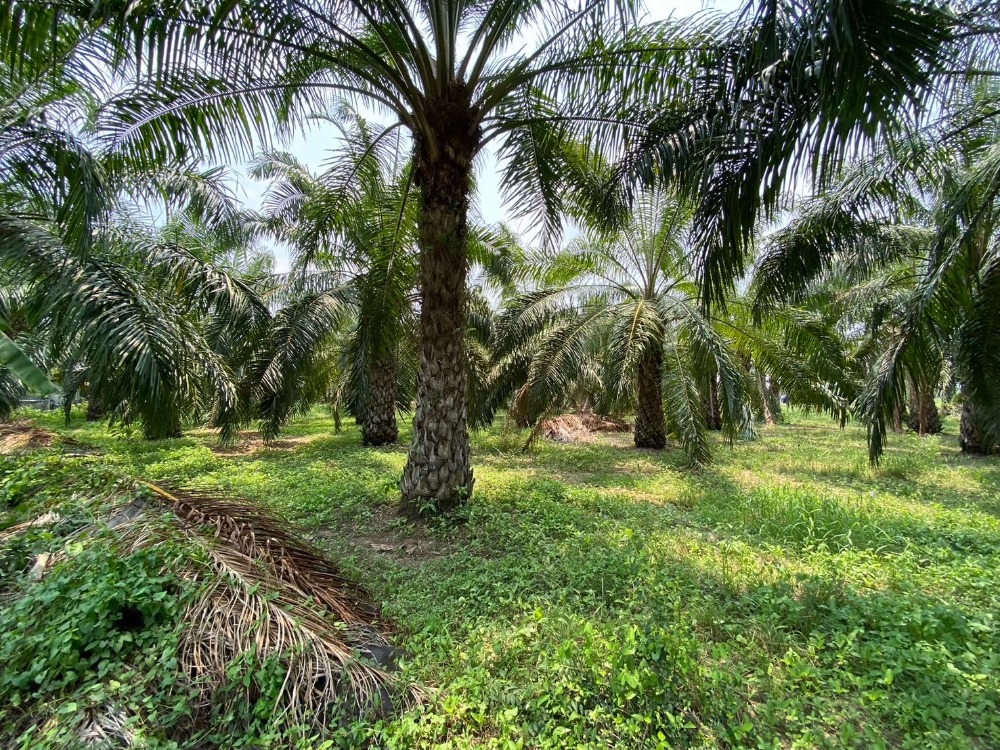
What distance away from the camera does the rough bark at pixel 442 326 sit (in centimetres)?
480

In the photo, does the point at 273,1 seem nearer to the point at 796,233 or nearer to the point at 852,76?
the point at 852,76

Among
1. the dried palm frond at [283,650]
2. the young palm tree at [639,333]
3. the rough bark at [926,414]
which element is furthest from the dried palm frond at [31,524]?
the rough bark at [926,414]

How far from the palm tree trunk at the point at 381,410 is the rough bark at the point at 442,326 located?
5.83m

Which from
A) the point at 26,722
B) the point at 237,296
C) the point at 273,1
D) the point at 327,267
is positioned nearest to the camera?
the point at 26,722

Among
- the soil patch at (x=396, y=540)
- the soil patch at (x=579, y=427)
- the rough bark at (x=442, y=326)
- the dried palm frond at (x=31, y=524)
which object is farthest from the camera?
the soil patch at (x=579, y=427)

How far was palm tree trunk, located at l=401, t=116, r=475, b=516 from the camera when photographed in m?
4.81

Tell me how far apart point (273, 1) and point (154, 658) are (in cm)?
434

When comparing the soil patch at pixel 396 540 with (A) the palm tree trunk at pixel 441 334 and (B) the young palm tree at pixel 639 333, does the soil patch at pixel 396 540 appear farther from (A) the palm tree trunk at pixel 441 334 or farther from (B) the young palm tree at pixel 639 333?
(B) the young palm tree at pixel 639 333

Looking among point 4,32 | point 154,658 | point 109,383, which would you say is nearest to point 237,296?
point 109,383

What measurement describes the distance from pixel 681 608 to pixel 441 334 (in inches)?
126

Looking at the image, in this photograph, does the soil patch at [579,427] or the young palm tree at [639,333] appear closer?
the young palm tree at [639,333]

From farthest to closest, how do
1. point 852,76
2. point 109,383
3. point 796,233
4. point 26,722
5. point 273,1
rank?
point 796,233 < point 109,383 < point 273,1 < point 852,76 < point 26,722

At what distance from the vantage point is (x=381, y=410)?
35.1 feet

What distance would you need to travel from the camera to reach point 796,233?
18.9 ft
